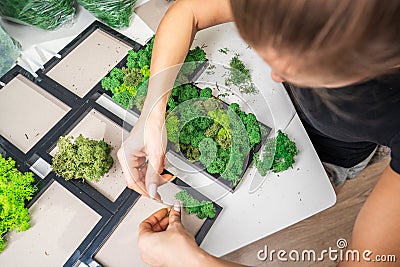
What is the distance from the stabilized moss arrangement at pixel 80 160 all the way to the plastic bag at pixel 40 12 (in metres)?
0.32

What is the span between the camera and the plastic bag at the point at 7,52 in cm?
91

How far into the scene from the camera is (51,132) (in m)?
0.87

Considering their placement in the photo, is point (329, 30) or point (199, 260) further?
point (199, 260)

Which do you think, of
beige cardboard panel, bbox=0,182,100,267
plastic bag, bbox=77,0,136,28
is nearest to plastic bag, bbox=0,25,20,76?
plastic bag, bbox=77,0,136,28

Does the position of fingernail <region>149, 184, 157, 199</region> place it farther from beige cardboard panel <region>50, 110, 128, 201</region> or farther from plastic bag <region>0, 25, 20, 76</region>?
plastic bag <region>0, 25, 20, 76</region>

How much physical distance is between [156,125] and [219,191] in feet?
0.60

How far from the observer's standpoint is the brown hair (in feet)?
1.07

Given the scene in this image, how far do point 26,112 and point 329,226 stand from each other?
861 mm

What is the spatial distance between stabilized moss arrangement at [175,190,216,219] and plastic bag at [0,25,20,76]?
20.4 inches

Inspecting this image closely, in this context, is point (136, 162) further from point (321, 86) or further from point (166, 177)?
point (321, 86)

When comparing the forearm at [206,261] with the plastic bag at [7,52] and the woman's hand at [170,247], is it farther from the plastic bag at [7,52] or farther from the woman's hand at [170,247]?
the plastic bag at [7,52]

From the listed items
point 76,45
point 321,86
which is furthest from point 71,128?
point 321,86

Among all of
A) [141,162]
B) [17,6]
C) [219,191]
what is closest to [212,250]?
[219,191]

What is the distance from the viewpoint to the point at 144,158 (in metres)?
0.77
